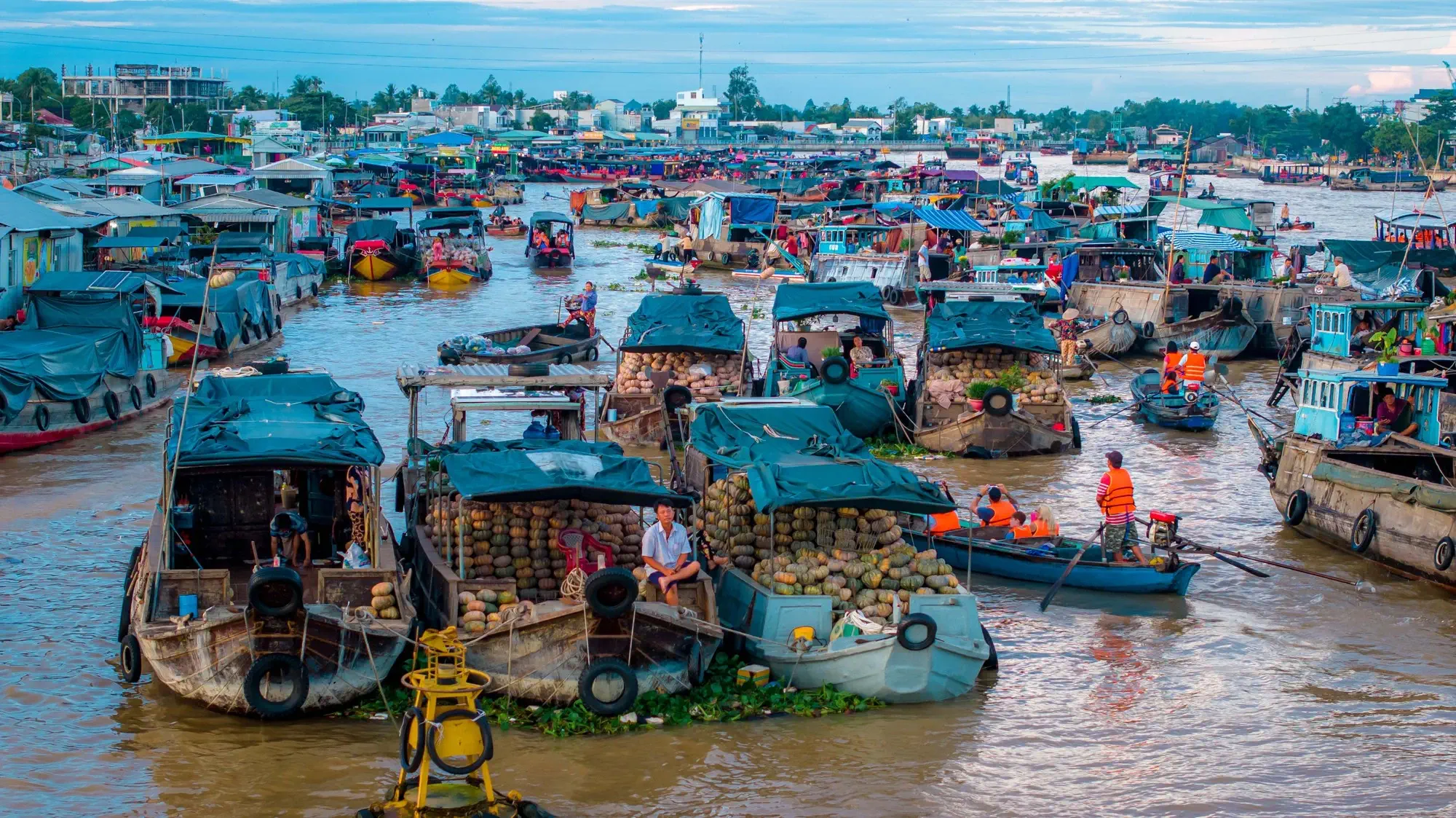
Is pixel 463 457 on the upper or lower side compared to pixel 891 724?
upper

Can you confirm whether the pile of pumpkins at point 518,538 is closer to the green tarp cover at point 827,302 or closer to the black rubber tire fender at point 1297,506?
the black rubber tire fender at point 1297,506

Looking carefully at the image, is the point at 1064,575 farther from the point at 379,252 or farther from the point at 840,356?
the point at 379,252

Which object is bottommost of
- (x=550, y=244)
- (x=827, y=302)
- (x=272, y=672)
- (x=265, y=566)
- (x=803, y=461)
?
(x=272, y=672)

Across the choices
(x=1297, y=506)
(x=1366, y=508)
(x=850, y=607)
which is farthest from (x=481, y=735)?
(x=1297, y=506)

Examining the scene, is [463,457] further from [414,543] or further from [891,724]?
[891,724]

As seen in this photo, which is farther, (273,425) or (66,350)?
(66,350)

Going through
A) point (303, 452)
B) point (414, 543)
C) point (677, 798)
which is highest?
point (303, 452)

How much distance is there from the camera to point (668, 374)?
71.9 ft

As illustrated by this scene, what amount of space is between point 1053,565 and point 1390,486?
370cm

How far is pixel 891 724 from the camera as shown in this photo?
11539 mm

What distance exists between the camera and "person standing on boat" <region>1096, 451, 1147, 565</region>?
14656 millimetres

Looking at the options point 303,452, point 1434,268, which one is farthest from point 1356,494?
point 1434,268

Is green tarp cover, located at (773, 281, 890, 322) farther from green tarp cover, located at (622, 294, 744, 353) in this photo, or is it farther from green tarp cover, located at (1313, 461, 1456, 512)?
green tarp cover, located at (1313, 461, 1456, 512)

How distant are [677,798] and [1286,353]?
21.6m
